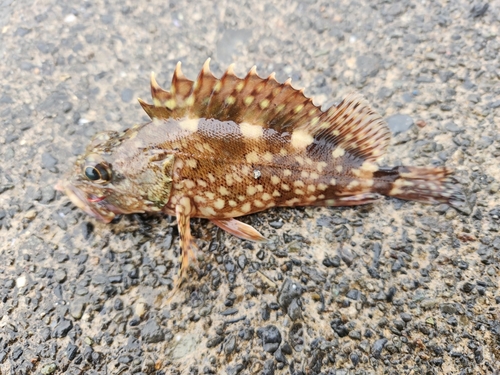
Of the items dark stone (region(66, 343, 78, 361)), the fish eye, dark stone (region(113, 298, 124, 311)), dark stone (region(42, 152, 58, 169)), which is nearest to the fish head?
the fish eye

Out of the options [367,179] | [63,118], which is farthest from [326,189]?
[63,118]

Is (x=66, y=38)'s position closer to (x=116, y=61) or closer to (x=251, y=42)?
(x=116, y=61)

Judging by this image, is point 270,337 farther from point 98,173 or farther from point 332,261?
point 98,173

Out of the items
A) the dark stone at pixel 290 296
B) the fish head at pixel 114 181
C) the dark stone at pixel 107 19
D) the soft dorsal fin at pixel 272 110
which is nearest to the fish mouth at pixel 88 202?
the fish head at pixel 114 181

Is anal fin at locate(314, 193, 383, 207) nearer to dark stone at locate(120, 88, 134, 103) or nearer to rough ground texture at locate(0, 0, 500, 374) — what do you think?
rough ground texture at locate(0, 0, 500, 374)

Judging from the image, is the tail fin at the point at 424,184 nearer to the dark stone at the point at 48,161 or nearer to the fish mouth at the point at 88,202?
the fish mouth at the point at 88,202

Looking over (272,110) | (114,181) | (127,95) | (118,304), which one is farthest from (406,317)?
(127,95)
